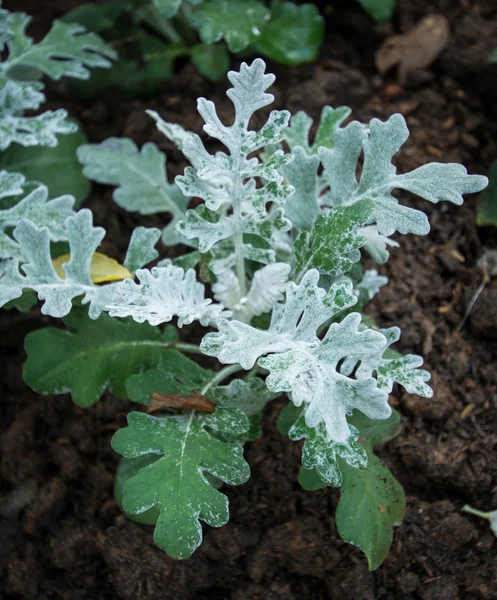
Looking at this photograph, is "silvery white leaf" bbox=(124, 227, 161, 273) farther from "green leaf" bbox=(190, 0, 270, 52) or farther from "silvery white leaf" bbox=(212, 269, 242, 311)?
"green leaf" bbox=(190, 0, 270, 52)

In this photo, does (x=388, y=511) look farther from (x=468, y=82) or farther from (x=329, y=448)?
(x=468, y=82)

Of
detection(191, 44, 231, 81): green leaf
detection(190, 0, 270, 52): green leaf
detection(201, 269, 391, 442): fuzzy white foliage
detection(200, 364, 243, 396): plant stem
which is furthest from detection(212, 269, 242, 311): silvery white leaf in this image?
detection(191, 44, 231, 81): green leaf

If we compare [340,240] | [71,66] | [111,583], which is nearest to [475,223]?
[340,240]

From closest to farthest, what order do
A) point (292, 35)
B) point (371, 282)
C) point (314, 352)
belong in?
point (314, 352) → point (371, 282) → point (292, 35)

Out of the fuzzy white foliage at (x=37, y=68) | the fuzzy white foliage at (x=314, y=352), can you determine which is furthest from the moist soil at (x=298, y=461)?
the fuzzy white foliage at (x=314, y=352)

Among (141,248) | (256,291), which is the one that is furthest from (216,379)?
(141,248)

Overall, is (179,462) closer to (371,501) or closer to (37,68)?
(371,501)

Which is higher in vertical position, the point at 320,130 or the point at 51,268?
the point at 320,130

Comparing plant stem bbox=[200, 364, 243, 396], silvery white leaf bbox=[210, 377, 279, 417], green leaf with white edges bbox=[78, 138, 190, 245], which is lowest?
plant stem bbox=[200, 364, 243, 396]
